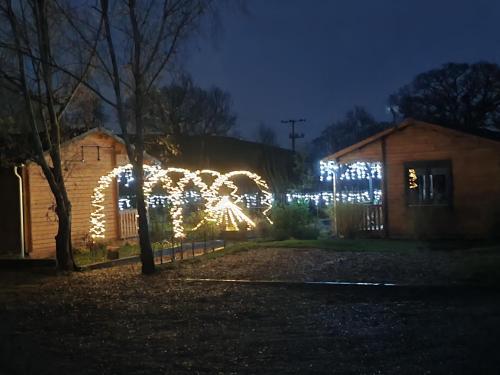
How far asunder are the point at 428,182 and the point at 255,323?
12.5 meters

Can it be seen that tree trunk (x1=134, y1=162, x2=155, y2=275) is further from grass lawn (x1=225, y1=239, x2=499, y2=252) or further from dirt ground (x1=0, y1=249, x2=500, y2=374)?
grass lawn (x1=225, y1=239, x2=499, y2=252)

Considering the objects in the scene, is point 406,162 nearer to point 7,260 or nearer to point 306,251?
point 306,251

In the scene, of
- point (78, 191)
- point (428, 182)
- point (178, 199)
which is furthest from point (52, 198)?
point (428, 182)

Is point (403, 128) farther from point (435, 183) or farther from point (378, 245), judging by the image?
point (378, 245)

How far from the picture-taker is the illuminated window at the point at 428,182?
19.8m

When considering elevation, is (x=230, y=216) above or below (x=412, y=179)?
below

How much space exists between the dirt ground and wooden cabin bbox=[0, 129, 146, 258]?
4.61 meters

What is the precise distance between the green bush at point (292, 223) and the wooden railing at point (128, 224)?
5.05m

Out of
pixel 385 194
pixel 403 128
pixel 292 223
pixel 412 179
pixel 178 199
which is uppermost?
pixel 403 128

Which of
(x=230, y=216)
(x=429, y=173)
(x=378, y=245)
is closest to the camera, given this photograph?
(x=378, y=245)

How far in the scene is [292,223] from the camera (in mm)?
21172

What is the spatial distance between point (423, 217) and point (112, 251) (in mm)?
8762

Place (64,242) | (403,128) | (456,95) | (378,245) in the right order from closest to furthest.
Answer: (64,242) → (378,245) → (403,128) → (456,95)

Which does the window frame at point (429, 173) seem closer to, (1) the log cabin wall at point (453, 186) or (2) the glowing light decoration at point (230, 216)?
(1) the log cabin wall at point (453, 186)
